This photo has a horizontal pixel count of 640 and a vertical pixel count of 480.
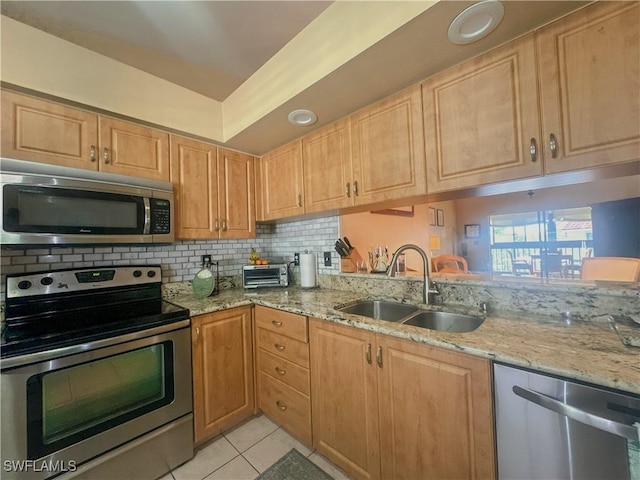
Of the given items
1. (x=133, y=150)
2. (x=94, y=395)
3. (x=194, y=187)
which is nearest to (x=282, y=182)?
(x=194, y=187)

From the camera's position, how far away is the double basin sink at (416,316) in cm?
134

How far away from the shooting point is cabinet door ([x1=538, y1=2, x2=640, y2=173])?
0.86m

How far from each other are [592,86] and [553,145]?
8.7 inches

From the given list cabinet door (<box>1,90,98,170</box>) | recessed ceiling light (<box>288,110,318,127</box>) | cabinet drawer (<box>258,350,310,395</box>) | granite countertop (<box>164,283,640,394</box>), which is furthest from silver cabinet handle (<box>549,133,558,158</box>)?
cabinet door (<box>1,90,98,170</box>)

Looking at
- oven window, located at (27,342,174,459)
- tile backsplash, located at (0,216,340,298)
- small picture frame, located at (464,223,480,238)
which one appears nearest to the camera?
oven window, located at (27,342,174,459)

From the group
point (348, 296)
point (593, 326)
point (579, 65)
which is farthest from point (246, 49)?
point (593, 326)

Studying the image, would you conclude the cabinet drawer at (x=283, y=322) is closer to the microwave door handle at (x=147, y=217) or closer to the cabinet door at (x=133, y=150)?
the microwave door handle at (x=147, y=217)

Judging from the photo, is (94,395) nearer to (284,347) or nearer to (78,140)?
(284,347)

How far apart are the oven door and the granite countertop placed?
0.83m

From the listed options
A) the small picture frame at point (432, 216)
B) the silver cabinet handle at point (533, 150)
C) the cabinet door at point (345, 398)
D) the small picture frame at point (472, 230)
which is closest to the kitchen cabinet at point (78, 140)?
the cabinet door at point (345, 398)

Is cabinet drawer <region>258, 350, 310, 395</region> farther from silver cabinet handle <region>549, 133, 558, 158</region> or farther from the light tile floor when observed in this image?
silver cabinet handle <region>549, 133, 558, 158</region>

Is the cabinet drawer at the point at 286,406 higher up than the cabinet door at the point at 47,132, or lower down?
lower down

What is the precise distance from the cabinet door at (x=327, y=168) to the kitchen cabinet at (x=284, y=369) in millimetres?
818

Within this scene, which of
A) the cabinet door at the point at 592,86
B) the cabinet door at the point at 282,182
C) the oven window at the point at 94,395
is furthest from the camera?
the cabinet door at the point at 282,182
